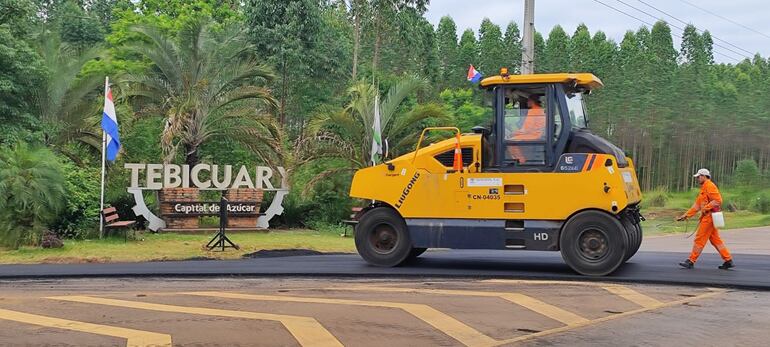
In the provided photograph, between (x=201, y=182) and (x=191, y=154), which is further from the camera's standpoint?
(x=191, y=154)

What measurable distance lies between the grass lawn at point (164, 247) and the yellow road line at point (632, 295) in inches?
273

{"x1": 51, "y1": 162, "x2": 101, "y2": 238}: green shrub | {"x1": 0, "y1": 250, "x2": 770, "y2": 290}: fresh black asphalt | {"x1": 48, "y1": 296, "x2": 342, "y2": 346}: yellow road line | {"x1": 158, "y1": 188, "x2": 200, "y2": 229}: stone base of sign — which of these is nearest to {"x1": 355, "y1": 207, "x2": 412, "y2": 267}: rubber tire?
{"x1": 0, "y1": 250, "x2": 770, "y2": 290}: fresh black asphalt

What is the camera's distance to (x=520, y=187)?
1049 centimetres

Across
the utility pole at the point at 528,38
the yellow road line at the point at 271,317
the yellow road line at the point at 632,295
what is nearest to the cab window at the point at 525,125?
the yellow road line at the point at 632,295

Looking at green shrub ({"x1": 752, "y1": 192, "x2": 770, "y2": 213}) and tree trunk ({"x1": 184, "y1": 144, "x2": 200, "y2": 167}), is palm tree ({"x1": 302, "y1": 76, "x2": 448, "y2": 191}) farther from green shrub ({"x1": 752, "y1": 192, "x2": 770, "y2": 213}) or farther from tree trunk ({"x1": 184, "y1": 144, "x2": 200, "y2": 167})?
green shrub ({"x1": 752, "y1": 192, "x2": 770, "y2": 213})

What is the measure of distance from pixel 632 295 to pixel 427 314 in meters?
2.91

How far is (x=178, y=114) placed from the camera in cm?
1794

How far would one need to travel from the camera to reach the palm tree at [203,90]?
733 inches

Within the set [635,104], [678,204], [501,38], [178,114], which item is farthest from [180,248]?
[501,38]

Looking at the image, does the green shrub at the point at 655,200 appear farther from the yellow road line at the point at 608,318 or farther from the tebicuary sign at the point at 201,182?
the yellow road line at the point at 608,318

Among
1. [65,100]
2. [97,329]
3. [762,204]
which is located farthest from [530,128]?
[762,204]

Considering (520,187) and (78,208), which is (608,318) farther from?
(78,208)

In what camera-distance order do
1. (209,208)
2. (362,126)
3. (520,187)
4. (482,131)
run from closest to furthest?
(520,187) < (482,131) < (209,208) < (362,126)

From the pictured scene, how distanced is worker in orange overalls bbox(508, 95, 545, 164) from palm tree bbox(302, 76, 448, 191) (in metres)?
9.32
